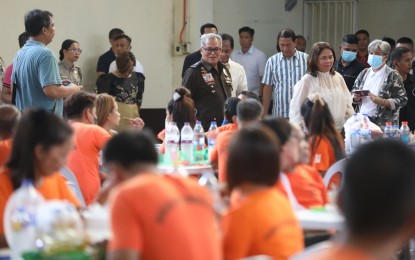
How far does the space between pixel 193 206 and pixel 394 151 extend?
0.96 m

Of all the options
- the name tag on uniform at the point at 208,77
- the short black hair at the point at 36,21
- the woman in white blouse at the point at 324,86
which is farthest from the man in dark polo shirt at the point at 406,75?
the short black hair at the point at 36,21

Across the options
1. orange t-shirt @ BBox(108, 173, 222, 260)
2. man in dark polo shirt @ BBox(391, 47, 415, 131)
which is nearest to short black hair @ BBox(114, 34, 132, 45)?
man in dark polo shirt @ BBox(391, 47, 415, 131)

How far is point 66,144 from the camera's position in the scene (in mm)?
3531

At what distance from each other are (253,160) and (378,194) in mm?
1212

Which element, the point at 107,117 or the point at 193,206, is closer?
the point at 193,206

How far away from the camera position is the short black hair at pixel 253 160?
3.13m

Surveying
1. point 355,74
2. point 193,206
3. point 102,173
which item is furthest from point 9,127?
point 355,74

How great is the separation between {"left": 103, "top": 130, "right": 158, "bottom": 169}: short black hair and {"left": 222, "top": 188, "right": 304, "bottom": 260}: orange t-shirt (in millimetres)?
381

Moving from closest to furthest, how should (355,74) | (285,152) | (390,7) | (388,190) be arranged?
(388,190) → (285,152) → (355,74) → (390,7)

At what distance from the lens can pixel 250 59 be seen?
11352 mm

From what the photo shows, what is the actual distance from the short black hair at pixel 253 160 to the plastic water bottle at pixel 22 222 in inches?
29.5

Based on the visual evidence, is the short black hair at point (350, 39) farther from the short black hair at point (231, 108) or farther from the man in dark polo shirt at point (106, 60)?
the short black hair at point (231, 108)

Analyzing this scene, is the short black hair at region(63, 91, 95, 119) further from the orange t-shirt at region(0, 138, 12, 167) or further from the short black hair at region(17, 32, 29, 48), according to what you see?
the short black hair at region(17, 32, 29, 48)

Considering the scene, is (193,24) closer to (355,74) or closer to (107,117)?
(355,74)
